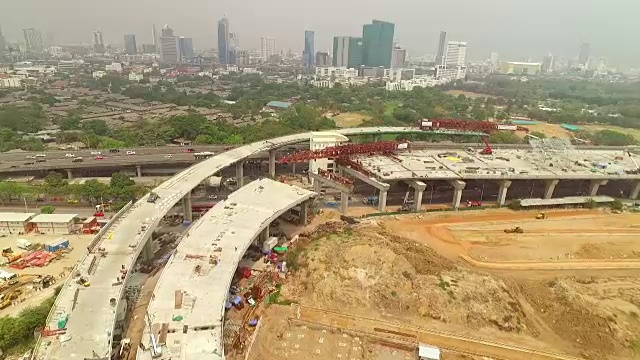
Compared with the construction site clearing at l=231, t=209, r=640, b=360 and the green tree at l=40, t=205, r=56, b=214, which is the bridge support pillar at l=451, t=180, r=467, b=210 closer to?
the construction site clearing at l=231, t=209, r=640, b=360

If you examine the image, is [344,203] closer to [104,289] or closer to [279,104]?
[104,289]

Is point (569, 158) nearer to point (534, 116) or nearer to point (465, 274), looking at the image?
point (465, 274)

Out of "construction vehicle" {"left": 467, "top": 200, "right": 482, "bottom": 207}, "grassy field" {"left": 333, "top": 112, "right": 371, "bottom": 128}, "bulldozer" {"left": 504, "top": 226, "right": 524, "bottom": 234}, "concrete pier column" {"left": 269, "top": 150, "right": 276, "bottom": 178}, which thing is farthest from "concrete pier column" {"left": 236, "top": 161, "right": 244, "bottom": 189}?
"grassy field" {"left": 333, "top": 112, "right": 371, "bottom": 128}

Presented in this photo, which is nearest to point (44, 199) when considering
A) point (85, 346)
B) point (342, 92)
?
point (85, 346)

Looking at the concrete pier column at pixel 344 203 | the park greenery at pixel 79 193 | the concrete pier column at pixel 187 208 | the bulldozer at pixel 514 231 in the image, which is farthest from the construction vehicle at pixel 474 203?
the park greenery at pixel 79 193

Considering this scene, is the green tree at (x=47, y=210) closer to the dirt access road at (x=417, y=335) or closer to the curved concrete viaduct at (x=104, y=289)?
the curved concrete viaduct at (x=104, y=289)

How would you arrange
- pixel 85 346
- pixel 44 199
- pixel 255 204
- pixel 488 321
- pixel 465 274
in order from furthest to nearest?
1. pixel 44 199
2. pixel 255 204
3. pixel 465 274
4. pixel 488 321
5. pixel 85 346
